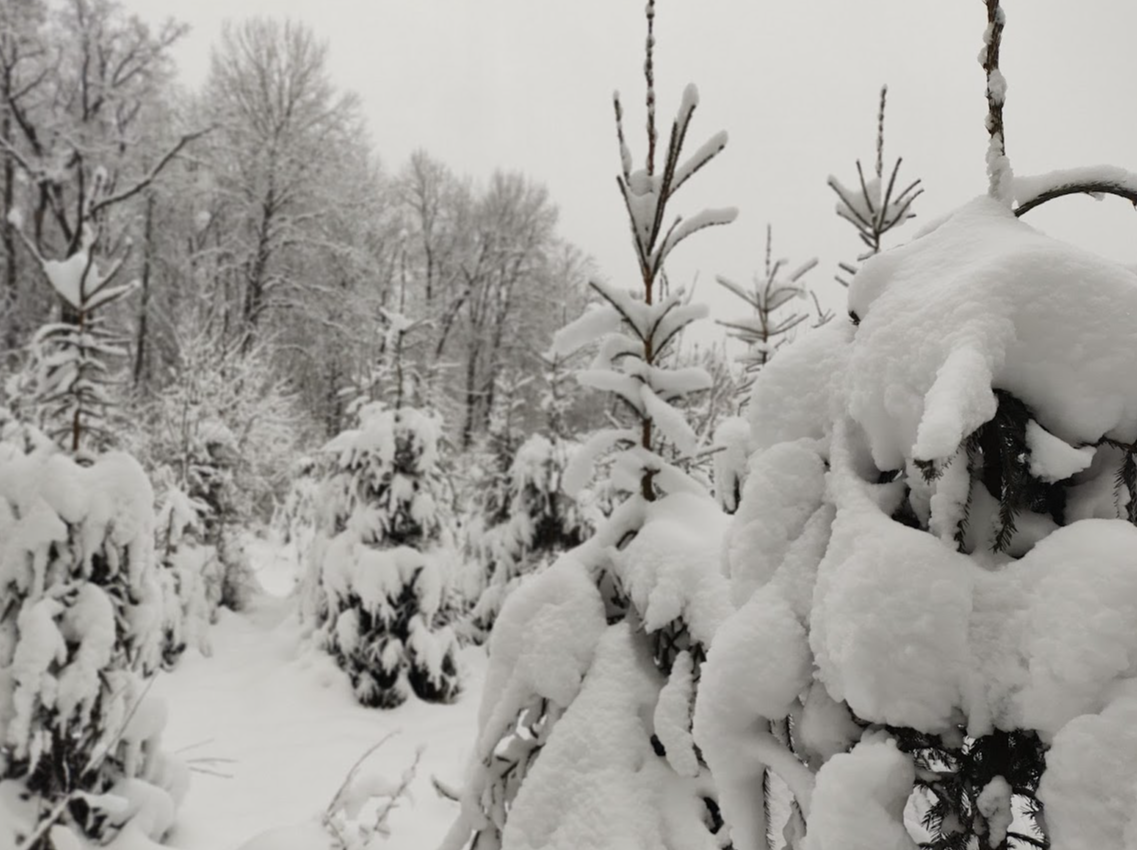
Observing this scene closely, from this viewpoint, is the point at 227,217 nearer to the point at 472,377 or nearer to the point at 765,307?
the point at 472,377

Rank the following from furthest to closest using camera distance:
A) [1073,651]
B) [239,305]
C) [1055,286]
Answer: [239,305] < [1055,286] < [1073,651]

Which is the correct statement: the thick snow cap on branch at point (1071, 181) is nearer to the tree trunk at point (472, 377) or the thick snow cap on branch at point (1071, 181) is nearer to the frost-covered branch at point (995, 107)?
the frost-covered branch at point (995, 107)

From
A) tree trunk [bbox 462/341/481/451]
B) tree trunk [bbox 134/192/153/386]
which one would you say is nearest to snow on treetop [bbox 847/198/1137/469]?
tree trunk [bbox 134/192/153/386]

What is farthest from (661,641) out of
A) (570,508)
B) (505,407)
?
(505,407)

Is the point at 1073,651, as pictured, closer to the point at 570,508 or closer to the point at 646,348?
the point at 646,348

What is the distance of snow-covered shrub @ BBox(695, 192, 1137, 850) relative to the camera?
0.81 m

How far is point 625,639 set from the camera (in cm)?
184

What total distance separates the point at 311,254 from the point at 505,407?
13368 millimetres

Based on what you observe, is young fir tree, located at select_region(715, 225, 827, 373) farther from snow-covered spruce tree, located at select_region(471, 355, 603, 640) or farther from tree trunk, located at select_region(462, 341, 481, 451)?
tree trunk, located at select_region(462, 341, 481, 451)

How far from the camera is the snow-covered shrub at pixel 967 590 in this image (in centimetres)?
81

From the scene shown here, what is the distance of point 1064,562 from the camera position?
2.84 ft

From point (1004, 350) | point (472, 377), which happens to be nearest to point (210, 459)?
point (1004, 350)

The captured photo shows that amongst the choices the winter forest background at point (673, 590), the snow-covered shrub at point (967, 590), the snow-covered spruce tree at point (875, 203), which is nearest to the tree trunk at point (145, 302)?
the winter forest background at point (673, 590)

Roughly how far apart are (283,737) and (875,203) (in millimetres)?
7223
